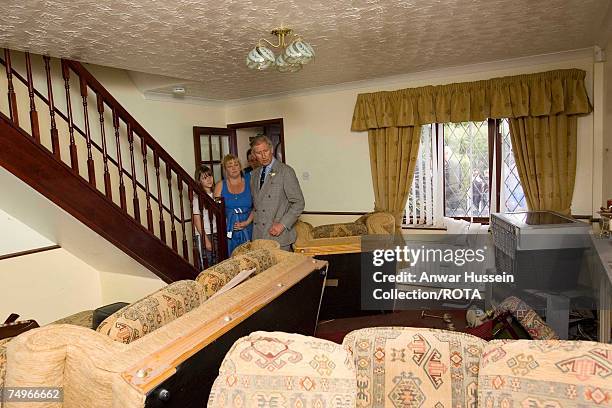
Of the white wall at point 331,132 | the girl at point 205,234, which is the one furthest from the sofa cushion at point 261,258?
the white wall at point 331,132

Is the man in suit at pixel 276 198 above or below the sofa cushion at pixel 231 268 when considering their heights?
above

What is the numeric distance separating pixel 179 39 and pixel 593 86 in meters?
3.29

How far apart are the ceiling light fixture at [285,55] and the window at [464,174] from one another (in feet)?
6.72

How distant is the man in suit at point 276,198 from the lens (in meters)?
3.28

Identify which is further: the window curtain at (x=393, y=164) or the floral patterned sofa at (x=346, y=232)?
the window curtain at (x=393, y=164)

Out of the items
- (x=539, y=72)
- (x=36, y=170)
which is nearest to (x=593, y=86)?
(x=539, y=72)

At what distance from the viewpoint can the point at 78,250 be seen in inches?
127

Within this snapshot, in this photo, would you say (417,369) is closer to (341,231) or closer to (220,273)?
(220,273)

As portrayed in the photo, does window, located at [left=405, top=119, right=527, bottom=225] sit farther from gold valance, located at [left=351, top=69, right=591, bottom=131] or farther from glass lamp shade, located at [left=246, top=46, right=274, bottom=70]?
glass lamp shade, located at [left=246, top=46, right=274, bottom=70]

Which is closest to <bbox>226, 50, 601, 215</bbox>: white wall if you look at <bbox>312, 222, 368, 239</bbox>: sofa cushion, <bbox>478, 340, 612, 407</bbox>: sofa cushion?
<bbox>312, 222, 368, 239</bbox>: sofa cushion

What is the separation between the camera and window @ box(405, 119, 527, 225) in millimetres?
3678

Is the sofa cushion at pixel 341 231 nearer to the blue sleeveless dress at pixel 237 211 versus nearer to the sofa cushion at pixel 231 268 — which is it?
the blue sleeveless dress at pixel 237 211

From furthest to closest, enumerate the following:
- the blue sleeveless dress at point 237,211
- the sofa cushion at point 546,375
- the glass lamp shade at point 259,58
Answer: the blue sleeveless dress at point 237,211, the glass lamp shade at point 259,58, the sofa cushion at point 546,375

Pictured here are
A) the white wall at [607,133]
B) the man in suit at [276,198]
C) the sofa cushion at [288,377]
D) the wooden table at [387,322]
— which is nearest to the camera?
the sofa cushion at [288,377]
